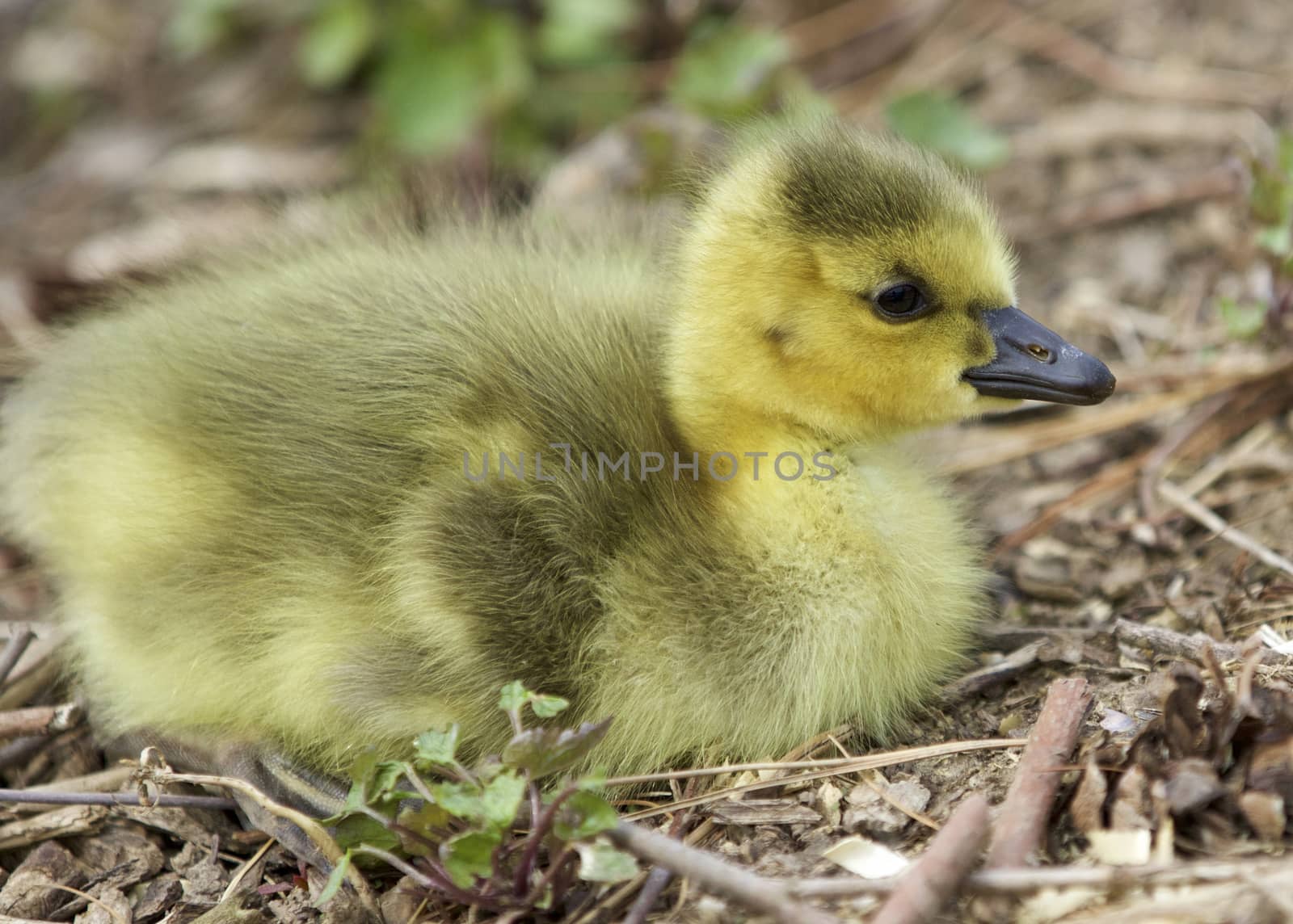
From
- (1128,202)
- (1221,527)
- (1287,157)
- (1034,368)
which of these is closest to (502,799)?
(1034,368)

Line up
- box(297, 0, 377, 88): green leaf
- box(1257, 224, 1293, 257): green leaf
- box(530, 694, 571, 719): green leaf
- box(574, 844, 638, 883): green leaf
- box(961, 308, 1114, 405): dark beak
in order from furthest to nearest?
box(297, 0, 377, 88): green leaf, box(1257, 224, 1293, 257): green leaf, box(961, 308, 1114, 405): dark beak, box(530, 694, 571, 719): green leaf, box(574, 844, 638, 883): green leaf

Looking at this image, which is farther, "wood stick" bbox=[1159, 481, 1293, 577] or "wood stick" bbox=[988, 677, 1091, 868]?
"wood stick" bbox=[1159, 481, 1293, 577]

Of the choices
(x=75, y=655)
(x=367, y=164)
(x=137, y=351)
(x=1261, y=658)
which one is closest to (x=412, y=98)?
(x=367, y=164)

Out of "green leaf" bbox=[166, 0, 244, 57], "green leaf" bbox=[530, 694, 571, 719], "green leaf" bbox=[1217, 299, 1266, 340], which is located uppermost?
"green leaf" bbox=[166, 0, 244, 57]

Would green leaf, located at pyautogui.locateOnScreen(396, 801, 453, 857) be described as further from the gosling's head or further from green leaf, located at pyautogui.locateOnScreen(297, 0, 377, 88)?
green leaf, located at pyautogui.locateOnScreen(297, 0, 377, 88)

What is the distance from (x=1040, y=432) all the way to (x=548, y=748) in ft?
4.90

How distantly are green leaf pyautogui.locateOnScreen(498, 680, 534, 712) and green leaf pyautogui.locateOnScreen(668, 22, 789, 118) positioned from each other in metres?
1.68

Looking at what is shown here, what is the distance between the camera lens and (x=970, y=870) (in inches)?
57.7

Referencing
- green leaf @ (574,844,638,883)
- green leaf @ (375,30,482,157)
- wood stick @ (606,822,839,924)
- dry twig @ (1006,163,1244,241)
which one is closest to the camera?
wood stick @ (606,822,839,924)

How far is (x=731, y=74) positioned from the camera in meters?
3.06

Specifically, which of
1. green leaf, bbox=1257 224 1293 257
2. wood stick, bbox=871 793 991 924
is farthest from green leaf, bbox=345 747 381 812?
green leaf, bbox=1257 224 1293 257

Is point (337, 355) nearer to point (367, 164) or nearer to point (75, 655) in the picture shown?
point (75, 655)

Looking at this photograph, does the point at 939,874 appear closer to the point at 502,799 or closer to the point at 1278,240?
the point at 502,799

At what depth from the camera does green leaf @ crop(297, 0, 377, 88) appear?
3480mm
